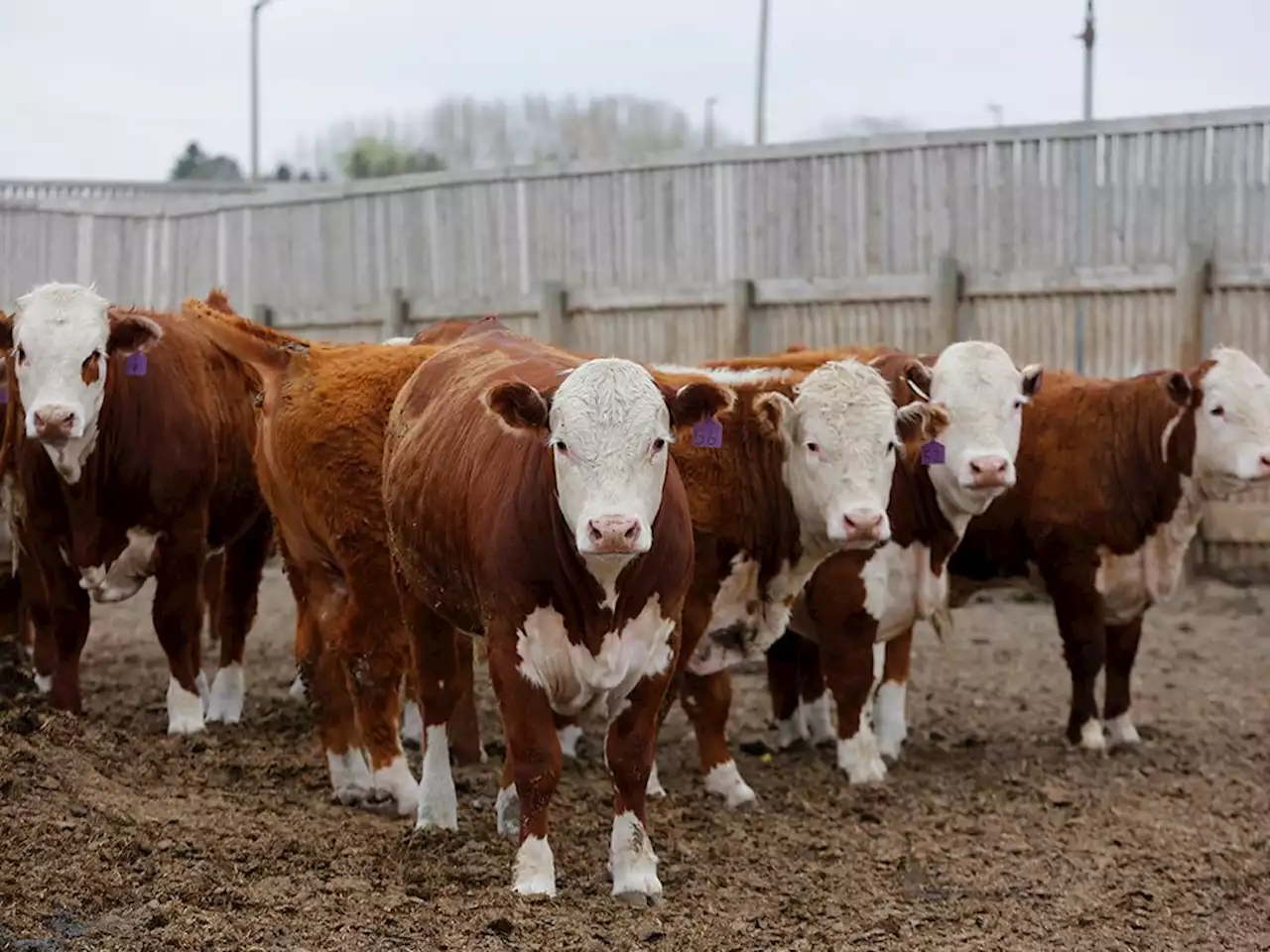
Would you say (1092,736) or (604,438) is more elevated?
(604,438)

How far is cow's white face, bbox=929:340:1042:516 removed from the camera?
8.07 m

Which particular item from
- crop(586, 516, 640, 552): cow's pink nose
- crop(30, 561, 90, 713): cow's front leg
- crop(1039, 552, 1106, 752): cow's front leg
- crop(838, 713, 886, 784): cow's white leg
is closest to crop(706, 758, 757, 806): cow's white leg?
crop(838, 713, 886, 784): cow's white leg

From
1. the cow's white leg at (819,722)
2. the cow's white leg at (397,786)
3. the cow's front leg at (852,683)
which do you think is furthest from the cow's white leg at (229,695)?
the cow's front leg at (852,683)

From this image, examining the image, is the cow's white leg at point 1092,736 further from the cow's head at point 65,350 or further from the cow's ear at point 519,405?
the cow's head at point 65,350

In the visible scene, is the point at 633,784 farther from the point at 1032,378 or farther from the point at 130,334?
A: the point at 1032,378

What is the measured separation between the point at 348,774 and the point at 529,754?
6.14 ft

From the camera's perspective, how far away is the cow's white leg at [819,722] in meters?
9.05

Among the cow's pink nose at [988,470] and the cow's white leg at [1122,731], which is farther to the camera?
the cow's white leg at [1122,731]

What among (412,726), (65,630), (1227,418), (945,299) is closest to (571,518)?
(412,726)

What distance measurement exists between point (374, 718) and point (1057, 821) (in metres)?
2.88

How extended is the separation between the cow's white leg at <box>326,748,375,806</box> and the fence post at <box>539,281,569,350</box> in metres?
8.19

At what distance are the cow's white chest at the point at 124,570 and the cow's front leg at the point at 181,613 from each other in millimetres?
64

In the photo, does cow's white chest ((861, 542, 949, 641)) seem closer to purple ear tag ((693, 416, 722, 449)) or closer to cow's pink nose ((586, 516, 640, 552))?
purple ear tag ((693, 416, 722, 449))

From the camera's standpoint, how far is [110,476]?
8125mm
